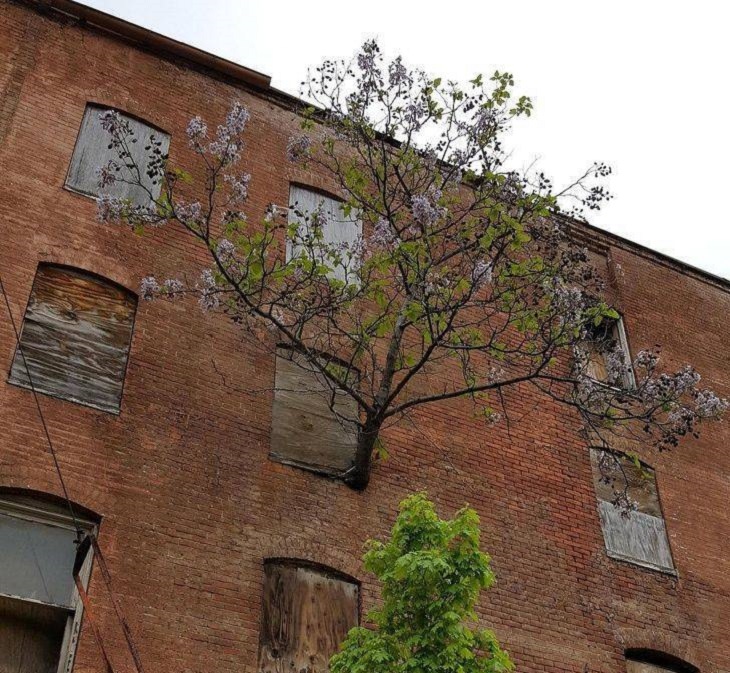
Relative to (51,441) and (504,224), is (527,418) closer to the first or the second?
(504,224)

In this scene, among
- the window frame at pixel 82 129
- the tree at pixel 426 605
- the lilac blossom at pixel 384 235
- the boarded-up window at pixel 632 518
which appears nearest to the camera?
the tree at pixel 426 605

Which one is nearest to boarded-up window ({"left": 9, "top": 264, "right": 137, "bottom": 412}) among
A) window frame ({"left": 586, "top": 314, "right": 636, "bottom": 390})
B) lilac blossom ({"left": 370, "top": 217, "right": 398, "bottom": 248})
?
lilac blossom ({"left": 370, "top": 217, "right": 398, "bottom": 248})

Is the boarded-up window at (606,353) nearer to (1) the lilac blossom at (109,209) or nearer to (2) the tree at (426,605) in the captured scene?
(2) the tree at (426,605)

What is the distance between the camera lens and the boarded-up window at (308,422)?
11055mm

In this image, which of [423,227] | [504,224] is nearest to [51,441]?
[423,227]

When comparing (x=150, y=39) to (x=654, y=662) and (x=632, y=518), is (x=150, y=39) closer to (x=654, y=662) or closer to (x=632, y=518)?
(x=632, y=518)

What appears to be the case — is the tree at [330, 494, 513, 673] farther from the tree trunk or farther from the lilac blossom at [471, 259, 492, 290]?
the lilac blossom at [471, 259, 492, 290]

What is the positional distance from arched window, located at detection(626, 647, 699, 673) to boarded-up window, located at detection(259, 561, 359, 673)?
3628mm

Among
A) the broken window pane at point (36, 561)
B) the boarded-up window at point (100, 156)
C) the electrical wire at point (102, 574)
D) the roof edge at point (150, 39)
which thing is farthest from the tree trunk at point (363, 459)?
the roof edge at point (150, 39)

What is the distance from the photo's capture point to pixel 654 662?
1162 cm

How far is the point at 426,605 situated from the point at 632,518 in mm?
6125

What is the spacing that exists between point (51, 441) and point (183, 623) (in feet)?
7.24

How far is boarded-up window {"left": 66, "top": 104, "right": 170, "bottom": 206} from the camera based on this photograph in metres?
11.9

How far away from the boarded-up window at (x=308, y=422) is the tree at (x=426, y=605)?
3082 millimetres
